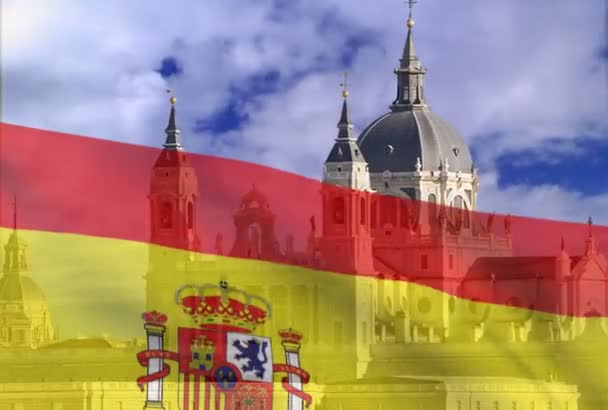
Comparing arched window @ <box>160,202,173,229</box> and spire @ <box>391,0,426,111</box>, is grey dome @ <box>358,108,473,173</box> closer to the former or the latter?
spire @ <box>391,0,426,111</box>

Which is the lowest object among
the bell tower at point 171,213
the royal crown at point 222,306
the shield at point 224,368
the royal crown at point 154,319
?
the shield at point 224,368

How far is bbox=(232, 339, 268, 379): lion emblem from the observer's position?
28.9m

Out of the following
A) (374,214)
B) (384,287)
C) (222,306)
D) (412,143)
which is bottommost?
(222,306)

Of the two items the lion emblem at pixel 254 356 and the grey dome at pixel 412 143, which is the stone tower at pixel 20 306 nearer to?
the lion emblem at pixel 254 356

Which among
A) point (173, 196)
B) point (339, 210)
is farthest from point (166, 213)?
point (339, 210)

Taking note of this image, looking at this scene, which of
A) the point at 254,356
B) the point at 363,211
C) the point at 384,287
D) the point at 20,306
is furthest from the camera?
the point at 384,287

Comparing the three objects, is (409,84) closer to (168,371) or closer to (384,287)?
(384,287)

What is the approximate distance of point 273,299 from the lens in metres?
31.7

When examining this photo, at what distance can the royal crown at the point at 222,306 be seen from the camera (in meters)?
29.0

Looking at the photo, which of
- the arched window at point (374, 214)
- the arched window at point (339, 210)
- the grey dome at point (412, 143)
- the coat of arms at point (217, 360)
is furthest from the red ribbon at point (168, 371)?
the grey dome at point (412, 143)

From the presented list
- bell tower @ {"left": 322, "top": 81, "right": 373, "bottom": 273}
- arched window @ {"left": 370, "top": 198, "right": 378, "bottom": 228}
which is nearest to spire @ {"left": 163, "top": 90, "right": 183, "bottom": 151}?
bell tower @ {"left": 322, "top": 81, "right": 373, "bottom": 273}

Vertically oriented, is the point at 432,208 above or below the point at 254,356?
above

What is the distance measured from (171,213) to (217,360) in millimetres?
2370

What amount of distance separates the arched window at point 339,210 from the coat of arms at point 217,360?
258cm
